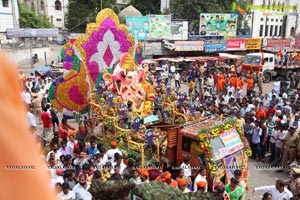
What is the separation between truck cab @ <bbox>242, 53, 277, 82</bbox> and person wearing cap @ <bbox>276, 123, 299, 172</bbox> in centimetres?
1321

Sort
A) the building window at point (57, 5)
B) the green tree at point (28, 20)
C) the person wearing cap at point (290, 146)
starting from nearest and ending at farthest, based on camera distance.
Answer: the person wearing cap at point (290, 146) < the green tree at point (28, 20) < the building window at point (57, 5)

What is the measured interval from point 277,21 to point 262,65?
1160 inches

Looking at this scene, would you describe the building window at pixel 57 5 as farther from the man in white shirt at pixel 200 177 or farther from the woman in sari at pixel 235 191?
the woman in sari at pixel 235 191

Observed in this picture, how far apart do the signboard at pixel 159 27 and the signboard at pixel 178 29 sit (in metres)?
0.99

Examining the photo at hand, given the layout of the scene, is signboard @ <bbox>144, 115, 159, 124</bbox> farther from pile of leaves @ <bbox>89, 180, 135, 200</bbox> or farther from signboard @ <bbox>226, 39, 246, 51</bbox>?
signboard @ <bbox>226, 39, 246, 51</bbox>

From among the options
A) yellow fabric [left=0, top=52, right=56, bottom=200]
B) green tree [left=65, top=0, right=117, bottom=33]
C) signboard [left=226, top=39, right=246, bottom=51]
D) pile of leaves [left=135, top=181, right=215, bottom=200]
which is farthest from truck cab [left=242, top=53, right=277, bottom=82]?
yellow fabric [left=0, top=52, right=56, bottom=200]

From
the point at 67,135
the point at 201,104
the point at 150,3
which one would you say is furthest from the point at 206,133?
the point at 150,3

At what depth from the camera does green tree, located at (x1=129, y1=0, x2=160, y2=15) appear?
1639 inches

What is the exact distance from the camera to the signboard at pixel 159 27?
2658cm

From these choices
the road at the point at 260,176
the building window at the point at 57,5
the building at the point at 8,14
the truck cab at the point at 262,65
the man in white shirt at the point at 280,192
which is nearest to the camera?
the man in white shirt at the point at 280,192

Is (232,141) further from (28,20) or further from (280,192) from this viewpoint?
(28,20)

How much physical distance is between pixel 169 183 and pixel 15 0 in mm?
34054

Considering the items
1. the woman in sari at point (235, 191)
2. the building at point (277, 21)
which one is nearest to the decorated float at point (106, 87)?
the woman in sari at point (235, 191)

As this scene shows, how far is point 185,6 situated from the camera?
35.7 m
